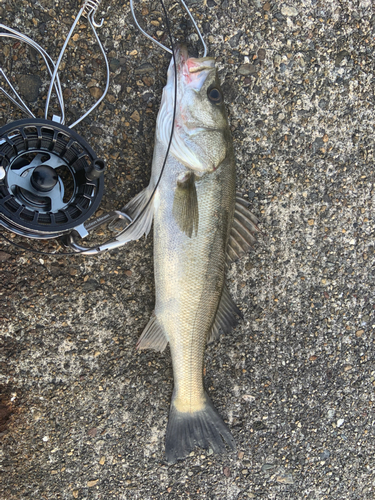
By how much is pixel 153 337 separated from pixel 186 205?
2.81 ft

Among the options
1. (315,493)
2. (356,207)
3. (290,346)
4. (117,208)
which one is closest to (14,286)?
(117,208)

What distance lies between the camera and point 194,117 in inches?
75.7

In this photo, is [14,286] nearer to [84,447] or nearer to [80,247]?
[80,247]

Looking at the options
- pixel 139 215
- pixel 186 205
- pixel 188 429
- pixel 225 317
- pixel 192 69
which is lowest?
pixel 188 429

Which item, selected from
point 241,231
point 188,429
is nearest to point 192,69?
point 241,231

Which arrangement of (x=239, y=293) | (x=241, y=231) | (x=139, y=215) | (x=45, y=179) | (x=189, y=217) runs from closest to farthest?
(x=45, y=179) → (x=189, y=217) → (x=139, y=215) → (x=241, y=231) → (x=239, y=293)

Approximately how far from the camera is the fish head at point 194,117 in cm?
191

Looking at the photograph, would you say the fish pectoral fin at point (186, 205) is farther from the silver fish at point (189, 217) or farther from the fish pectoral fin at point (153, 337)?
the fish pectoral fin at point (153, 337)

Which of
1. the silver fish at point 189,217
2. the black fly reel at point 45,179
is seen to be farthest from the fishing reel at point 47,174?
the silver fish at point 189,217

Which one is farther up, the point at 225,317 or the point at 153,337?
the point at 225,317

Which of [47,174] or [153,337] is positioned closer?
[47,174]

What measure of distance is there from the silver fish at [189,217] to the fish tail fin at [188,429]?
0.02 metres

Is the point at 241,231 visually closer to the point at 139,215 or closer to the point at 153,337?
the point at 139,215

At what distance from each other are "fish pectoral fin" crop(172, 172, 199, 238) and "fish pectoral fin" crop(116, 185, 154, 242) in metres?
0.18
